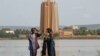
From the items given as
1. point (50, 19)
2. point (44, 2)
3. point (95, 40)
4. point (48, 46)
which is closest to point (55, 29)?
point (50, 19)

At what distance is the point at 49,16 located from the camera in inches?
766

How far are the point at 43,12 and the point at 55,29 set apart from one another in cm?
147

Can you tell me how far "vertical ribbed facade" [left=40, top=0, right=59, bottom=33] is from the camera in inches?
742

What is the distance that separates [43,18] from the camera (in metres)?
19.5

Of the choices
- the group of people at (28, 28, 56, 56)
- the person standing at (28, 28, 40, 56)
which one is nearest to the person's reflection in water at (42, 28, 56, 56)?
the group of people at (28, 28, 56, 56)

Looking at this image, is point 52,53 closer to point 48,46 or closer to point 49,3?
point 48,46

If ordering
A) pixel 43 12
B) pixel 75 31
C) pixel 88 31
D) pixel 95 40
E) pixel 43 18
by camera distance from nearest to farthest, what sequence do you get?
pixel 43 18 < pixel 43 12 < pixel 75 31 < pixel 88 31 < pixel 95 40

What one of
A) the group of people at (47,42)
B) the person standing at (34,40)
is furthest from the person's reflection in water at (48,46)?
the person standing at (34,40)

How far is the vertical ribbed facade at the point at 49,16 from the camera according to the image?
18844 millimetres

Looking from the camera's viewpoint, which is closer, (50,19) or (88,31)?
(50,19)

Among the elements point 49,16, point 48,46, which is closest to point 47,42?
point 48,46

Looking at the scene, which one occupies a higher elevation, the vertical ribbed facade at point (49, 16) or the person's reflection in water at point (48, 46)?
the vertical ribbed facade at point (49, 16)

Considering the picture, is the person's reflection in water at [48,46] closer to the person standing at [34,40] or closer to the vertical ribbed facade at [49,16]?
the person standing at [34,40]

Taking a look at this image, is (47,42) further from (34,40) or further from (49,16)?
(49,16)
